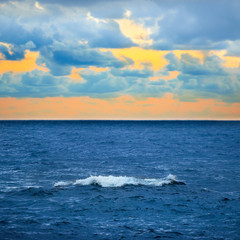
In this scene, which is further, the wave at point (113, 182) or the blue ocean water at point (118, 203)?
the wave at point (113, 182)

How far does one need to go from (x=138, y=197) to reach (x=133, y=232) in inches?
330

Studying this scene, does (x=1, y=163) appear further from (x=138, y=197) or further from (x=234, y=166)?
(x=234, y=166)

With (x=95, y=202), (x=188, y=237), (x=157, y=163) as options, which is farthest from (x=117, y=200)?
(x=157, y=163)

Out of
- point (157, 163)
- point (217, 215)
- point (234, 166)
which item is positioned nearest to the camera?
point (217, 215)

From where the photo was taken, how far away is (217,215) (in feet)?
83.7

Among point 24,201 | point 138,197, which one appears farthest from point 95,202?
point 24,201

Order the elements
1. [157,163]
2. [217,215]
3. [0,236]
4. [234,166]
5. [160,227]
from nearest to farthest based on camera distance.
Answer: [0,236] → [160,227] → [217,215] → [234,166] → [157,163]

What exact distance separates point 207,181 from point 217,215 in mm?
12907

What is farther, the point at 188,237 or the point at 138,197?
the point at 138,197

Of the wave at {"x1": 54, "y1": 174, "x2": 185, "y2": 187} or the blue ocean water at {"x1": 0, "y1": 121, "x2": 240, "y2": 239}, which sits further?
the wave at {"x1": 54, "y1": 174, "x2": 185, "y2": 187}

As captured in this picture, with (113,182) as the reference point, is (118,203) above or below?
below

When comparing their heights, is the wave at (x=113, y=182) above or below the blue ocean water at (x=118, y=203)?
above

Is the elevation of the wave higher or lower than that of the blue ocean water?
higher

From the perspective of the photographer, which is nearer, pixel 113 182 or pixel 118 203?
pixel 118 203
